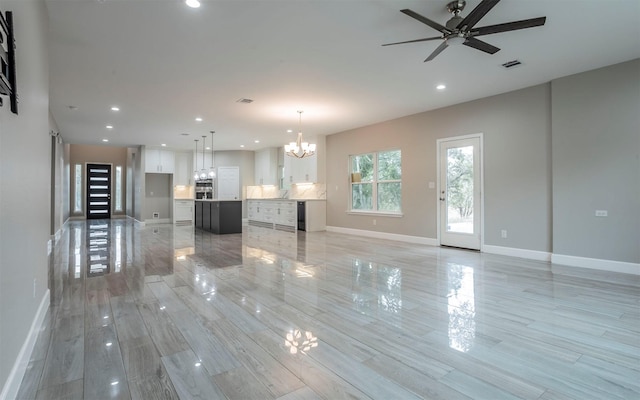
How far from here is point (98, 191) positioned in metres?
14.0

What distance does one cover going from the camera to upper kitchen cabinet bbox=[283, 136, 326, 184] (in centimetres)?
935

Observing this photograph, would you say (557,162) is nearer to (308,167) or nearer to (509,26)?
(509,26)

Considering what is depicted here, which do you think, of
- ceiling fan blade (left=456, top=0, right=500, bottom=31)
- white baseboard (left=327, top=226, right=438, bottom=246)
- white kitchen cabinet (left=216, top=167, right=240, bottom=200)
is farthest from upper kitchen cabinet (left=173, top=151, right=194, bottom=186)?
ceiling fan blade (left=456, top=0, right=500, bottom=31)

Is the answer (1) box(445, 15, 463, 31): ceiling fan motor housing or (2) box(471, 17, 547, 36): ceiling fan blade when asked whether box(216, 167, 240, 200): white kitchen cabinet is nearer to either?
(1) box(445, 15, 463, 31): ceiling fan motor housing

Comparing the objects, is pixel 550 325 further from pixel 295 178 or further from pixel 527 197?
pixel 295 178

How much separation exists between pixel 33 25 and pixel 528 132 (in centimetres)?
630

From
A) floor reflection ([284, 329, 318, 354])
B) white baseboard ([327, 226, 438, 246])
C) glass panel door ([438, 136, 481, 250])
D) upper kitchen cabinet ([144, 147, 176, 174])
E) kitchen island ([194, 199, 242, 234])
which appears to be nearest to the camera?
floor reflection ([284, 329, 318, 354])

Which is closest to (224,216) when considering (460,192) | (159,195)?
(159,195)

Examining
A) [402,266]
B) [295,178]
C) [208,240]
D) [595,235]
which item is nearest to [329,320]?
[402,266]

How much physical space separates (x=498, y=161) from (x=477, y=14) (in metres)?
3.56

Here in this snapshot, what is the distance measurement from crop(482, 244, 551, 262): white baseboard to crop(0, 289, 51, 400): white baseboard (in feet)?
20.2

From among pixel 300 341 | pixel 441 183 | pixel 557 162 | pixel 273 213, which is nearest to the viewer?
pixel 300 341

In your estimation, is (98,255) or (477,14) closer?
(477,14)

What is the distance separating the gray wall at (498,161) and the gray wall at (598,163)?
0.24 meters
